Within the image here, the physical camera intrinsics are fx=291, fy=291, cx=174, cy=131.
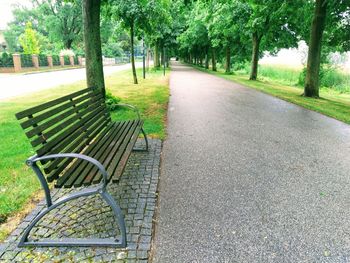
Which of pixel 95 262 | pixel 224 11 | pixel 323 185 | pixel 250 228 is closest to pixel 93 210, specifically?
pixel 95 262

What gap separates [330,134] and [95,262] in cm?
635

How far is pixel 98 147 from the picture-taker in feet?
12.5

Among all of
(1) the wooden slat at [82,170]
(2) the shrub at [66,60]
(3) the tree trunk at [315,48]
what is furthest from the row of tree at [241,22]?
(2) the shrub at [66,60]

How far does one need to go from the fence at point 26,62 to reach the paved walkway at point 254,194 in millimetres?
29958

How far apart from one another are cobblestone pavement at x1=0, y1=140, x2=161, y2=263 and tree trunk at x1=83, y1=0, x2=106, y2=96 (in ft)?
15.1

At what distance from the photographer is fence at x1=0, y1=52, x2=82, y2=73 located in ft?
100

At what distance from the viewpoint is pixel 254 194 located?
12.5ft

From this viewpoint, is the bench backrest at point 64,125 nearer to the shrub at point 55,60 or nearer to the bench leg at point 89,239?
the bench leg at point 89,239

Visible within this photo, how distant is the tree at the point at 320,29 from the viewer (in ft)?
40.4

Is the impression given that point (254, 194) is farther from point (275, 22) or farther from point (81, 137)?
point (275, 22)

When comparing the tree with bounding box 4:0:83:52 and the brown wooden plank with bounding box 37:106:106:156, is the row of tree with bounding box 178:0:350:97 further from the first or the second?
the tree with bounding box 4:0:83:52

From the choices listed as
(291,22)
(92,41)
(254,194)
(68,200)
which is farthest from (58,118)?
(291,22)

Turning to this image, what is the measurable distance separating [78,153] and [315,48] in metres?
12.3

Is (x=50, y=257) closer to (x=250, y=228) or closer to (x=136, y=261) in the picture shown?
(x=136, y=261)
